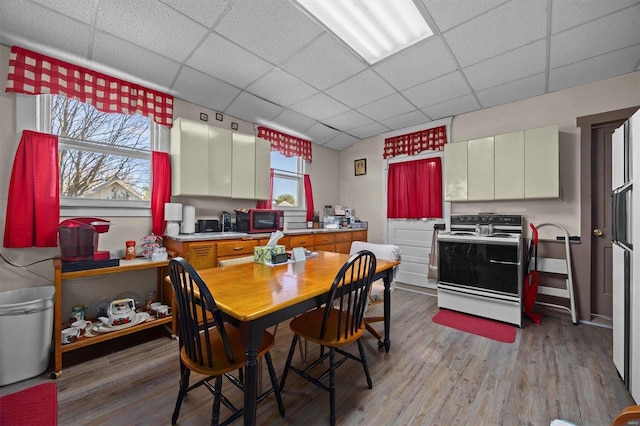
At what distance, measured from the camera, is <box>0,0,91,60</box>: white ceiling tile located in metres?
1.81

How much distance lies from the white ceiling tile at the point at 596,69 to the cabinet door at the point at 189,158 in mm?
3860

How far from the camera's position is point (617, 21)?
6.57ft

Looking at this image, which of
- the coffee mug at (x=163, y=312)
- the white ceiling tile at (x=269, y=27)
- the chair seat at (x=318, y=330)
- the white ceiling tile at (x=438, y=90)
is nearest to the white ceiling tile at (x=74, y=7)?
the white ceiling tile at (x=269, y=27)

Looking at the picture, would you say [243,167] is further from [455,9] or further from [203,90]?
[455,9]

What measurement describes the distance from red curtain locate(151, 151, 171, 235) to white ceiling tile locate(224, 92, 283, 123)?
1081mm

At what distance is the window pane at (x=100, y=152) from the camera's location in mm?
2420

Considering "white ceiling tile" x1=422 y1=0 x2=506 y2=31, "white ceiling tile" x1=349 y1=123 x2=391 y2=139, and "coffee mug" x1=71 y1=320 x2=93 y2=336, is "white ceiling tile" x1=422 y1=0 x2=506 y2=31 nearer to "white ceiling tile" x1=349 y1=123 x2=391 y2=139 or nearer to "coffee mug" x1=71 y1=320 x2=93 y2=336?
"white ceiling tile" x1=349 y1=123 x2=391 y2=139

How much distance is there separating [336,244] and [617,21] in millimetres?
3601

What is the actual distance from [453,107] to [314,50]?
2196 millimetres

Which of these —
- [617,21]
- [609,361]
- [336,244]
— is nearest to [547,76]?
[617,21]

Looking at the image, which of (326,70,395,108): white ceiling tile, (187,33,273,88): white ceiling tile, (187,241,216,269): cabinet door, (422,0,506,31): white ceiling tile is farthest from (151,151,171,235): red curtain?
(422,0,506,31): white ceiling tile

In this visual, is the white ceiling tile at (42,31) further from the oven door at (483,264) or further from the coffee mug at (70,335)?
the oven door at (483,264)

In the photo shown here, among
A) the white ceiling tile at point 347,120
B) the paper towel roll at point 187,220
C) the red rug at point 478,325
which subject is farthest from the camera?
the white ceiling tile at point 347,120

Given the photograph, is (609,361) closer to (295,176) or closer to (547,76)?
(547,76)
